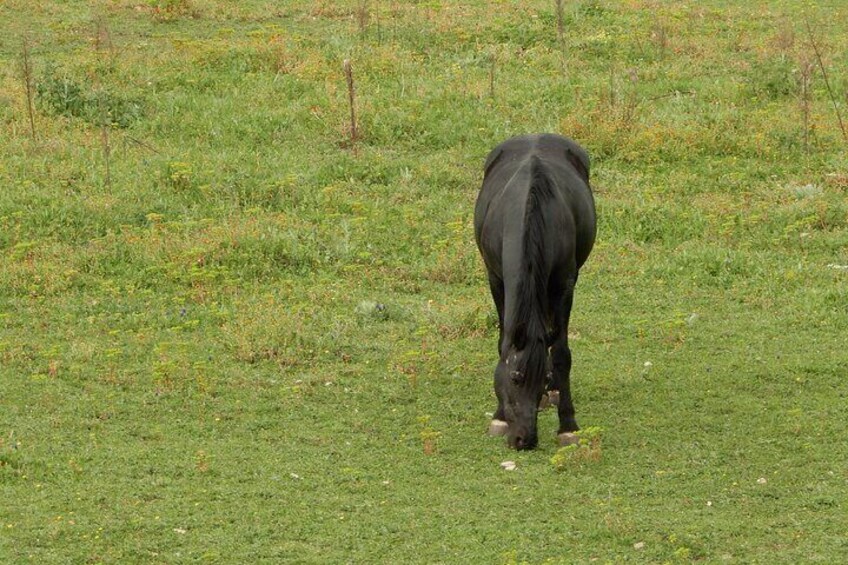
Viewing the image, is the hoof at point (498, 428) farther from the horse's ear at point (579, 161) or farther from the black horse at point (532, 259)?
the horse's ear at point (579, 161)

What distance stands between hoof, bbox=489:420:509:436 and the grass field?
0.38ft

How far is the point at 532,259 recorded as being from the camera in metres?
9.78

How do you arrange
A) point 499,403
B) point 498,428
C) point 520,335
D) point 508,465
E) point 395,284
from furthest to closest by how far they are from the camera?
point 395,284 < point 498,428 < point 499,403 < point 508,465 < point 520,335

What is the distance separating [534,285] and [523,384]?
2.23 feet

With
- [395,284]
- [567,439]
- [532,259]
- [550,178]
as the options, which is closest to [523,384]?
[532,259]

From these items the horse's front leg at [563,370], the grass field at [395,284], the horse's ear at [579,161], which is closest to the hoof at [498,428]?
the grass field at [395,284]

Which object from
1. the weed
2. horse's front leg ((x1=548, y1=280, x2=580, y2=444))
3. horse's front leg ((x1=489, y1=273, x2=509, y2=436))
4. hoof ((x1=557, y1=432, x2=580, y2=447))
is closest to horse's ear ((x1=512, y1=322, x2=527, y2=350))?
horse's front leg ((x1=489, y1=273, x2=509, y2=436))

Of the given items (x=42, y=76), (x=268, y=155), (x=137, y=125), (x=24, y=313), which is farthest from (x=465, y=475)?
(x=42, y=76)

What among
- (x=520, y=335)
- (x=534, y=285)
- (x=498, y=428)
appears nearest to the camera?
(x=520, y=335)

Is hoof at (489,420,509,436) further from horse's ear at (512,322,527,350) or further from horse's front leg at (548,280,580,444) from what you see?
horse's ear at (512,322,527,350)

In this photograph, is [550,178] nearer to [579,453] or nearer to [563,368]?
[563,368]

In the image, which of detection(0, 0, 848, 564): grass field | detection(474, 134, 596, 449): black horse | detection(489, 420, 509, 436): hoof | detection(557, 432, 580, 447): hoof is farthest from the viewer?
detection(489, 420, 509, 436): hoof

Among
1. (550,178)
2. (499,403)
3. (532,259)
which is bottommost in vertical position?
(499,403)

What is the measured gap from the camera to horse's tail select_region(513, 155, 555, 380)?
9492 mm
